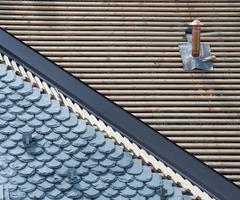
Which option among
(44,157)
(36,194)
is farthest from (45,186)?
(44,157)

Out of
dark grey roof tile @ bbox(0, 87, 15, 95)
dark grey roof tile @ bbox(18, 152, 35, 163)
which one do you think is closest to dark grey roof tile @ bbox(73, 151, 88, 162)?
dark grey roof tile @ bbox(18, 152, 35, 163)

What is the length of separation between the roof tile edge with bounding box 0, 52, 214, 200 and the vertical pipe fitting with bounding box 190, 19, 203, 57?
30.5 feet

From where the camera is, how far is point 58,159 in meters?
14.1

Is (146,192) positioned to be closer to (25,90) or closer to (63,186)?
(63,186)

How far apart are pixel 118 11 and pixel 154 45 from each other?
51.0 inches

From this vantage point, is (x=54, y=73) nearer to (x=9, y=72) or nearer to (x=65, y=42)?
(x=9, y=72)

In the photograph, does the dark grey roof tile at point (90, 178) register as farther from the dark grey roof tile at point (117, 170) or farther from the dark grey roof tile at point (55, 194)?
the dark grey roof tile at point (55, 194)

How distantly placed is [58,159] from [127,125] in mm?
1494

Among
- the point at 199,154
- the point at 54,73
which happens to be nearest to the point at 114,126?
the point at 54,73

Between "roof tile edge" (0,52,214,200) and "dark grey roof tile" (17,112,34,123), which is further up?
"roof tile edge" (0,52,214,200)

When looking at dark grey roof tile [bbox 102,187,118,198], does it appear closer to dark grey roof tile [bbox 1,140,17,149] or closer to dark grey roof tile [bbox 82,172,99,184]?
dark grey roof tile [bbox 82,172,99,184]

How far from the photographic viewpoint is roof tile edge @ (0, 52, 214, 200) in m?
14.6

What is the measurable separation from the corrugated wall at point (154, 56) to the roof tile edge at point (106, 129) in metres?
7.87

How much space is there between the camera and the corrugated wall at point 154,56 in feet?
76.6
